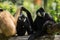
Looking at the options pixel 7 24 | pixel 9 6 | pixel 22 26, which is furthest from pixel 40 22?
pixel 9 6

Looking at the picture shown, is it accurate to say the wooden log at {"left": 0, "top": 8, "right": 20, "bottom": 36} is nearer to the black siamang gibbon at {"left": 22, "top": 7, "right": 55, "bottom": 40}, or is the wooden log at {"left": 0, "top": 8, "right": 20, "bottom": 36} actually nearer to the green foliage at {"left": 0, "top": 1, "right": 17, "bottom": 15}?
the black siamang gibbon at {"left": 22, "top": 7, "right": 55, "bottom": 40}

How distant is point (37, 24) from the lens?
617 cm

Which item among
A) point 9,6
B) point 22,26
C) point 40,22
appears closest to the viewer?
point 40,22

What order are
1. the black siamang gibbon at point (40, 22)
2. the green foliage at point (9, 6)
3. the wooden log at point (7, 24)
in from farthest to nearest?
the green foliage at point (9, 6), the wooden log at point (7, 24), the black siamang gibbon at point (40, 22)

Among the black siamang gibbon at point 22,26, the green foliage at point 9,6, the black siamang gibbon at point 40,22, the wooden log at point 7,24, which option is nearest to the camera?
the black siamang gibbon at point 40,22

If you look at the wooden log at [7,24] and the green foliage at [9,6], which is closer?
the wooden log at [7,24]

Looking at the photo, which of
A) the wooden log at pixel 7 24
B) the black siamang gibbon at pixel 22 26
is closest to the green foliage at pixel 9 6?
the wooden log at pixel 7 24

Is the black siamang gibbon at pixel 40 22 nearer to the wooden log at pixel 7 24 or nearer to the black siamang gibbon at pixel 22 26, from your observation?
the black siamang gibbon at pixel 22 26

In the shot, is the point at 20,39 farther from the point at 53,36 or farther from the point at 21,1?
the point at 21,1

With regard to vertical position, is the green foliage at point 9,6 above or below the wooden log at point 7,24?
above

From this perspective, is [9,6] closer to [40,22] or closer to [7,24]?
[7,24]

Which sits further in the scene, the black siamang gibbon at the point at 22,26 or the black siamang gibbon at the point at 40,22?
the black siamang gibbon at the point at 22,26

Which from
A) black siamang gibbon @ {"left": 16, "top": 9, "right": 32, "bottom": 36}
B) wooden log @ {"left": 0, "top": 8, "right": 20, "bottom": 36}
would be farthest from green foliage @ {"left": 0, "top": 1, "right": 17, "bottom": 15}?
black siamang gibbon @ {"left": 16, "top": 9, "right": 32, "bottom": 36}

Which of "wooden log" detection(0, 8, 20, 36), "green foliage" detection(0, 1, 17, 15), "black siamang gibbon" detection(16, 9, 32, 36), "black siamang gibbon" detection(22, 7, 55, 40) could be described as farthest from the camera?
"green foliage" detection(0, 1, 17, 15)
